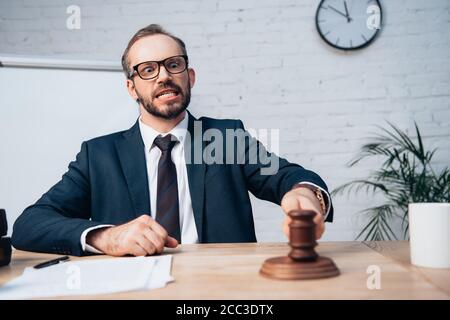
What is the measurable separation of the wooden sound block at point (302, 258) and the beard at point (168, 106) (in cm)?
95

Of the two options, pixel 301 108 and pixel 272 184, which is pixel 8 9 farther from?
pixel 272 184

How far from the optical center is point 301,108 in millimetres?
2709

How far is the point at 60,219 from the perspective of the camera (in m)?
1.13

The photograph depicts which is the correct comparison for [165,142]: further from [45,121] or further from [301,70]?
[301,70]

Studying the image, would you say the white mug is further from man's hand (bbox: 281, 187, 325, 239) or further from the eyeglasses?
the eyeglasses

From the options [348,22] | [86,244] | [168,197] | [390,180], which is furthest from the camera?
[348,22]

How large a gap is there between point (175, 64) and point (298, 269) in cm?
110

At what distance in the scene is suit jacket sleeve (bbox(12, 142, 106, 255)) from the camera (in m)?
1.05

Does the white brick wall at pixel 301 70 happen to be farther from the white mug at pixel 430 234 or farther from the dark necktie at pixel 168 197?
the white mug at pixel 430 234

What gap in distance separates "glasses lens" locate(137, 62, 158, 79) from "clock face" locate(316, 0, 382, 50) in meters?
1.47

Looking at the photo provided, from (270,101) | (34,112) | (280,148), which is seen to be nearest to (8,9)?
(34,112)

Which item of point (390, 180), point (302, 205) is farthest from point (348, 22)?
point (302, 205)

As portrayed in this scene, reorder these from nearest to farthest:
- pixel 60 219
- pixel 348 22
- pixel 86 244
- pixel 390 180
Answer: pixel 86 244 < pixel 60 219 < pixel 390 180 < pixel 348 22

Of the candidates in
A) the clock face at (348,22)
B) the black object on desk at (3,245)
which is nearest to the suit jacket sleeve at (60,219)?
the black object on desk at (3,245)
